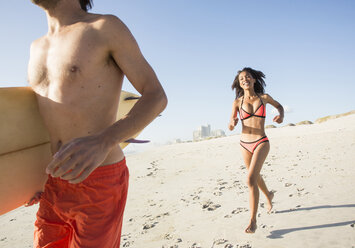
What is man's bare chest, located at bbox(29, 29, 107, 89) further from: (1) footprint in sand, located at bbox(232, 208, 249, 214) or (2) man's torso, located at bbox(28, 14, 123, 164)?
(1) footprint in sand, located at bbox(232, 208, 249, 214)

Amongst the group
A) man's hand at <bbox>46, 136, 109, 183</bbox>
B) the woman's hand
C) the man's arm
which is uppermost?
the man's arm

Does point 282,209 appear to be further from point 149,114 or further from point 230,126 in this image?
point 149,114

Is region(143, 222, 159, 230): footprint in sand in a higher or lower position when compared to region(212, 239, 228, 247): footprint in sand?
lower

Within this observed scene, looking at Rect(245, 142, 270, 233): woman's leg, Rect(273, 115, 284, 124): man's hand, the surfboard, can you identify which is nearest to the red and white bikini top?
Rect(273, 115, 284, 124): man's hand

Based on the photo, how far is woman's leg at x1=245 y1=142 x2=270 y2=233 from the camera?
3.42 m

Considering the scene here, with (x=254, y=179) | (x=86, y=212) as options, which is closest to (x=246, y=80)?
(x=254, y=179)

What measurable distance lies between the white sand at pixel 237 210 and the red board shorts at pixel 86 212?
7.72 feet

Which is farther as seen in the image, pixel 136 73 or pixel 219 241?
pixel 219 241

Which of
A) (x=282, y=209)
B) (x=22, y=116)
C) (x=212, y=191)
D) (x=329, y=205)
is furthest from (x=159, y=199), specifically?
(x=22, y=116)

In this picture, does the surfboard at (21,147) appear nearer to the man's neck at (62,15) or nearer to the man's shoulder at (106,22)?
the man's neck at (62,15)

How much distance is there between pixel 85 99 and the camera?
136 centimetres

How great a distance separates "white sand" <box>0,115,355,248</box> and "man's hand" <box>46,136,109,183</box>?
292 cm

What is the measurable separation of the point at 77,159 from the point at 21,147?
128 cm

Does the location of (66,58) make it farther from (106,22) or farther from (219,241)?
(219,241)
